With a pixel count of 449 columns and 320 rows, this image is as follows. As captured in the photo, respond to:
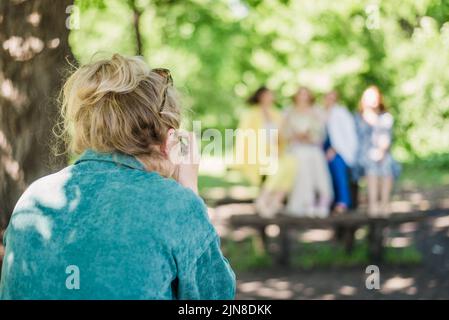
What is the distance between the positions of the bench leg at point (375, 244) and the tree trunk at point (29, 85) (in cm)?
510

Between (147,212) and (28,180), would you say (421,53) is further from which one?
(147,212)

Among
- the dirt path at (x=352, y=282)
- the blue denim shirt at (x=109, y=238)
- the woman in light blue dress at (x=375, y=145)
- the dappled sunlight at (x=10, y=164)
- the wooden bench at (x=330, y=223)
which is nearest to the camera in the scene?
the blue denim shirt at (x=109, y=238)

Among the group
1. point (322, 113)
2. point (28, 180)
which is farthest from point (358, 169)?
point (28, 180)

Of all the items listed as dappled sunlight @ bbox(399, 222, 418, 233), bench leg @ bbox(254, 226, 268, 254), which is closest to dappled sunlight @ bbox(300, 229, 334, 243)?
bench leg @ bbox(254, 226, 268, 254)

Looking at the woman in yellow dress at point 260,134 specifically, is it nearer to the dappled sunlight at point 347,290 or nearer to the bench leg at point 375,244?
the bench leg at point 375,244

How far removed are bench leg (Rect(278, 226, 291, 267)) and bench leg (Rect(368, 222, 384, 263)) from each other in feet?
3.20

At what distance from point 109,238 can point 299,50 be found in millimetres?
11029

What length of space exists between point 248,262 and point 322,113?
7.13ft

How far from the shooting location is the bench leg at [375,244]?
26.5 ft

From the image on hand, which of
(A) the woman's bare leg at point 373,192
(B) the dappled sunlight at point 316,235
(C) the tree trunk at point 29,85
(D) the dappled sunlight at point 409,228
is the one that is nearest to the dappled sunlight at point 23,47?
(C) the tree trunk at point 29,85

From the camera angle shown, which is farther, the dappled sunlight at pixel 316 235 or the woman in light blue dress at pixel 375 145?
the dappled sunlight at pixel 316 235

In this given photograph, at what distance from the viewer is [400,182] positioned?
16.5m

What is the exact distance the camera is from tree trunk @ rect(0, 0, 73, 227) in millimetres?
3740

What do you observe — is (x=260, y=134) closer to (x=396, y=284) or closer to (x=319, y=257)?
(x=319, y=257)
